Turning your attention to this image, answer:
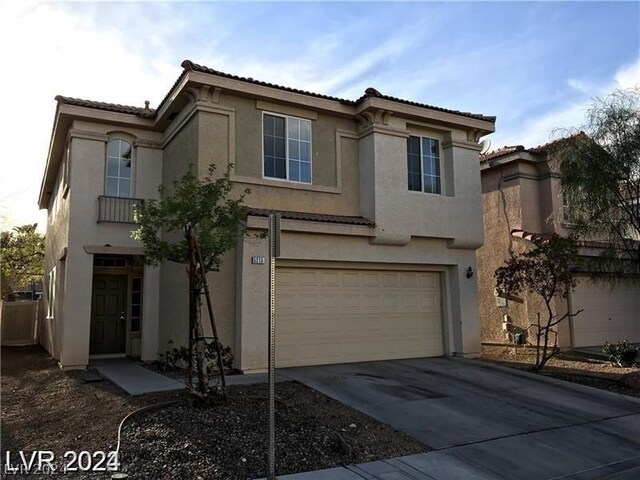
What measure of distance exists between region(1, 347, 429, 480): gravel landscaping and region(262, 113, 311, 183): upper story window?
5.02m

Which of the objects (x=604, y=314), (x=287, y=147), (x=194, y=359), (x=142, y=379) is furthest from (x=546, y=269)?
(x=142, y=379)

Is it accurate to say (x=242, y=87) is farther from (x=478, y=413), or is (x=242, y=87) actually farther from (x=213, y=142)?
(x=478, y=413)

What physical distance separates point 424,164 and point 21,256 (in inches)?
810

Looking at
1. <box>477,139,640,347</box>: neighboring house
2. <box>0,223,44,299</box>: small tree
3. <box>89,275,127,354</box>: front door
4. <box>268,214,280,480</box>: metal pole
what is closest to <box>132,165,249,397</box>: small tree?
<box>268,214,280,480</box>: metal pole

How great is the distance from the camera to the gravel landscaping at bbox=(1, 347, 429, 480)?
5.61 metres

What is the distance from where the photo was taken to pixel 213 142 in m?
10.9

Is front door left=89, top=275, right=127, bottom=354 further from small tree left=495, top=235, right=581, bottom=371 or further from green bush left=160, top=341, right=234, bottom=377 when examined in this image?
small tree left=495, top=235, right=581, bottom=371

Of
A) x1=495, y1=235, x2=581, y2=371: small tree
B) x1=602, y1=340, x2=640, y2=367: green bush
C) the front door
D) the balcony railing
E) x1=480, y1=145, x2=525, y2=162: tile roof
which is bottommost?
x1=602, y1=340, x2=640, y2=367: green bush

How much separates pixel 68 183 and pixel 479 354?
1086cm

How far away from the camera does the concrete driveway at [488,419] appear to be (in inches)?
237

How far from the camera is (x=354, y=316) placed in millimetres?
11953

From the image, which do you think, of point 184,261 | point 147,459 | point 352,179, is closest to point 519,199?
point 352,179

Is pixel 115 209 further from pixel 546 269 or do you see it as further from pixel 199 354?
pixel 546 269

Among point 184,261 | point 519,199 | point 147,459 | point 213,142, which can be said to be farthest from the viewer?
point 519,199
